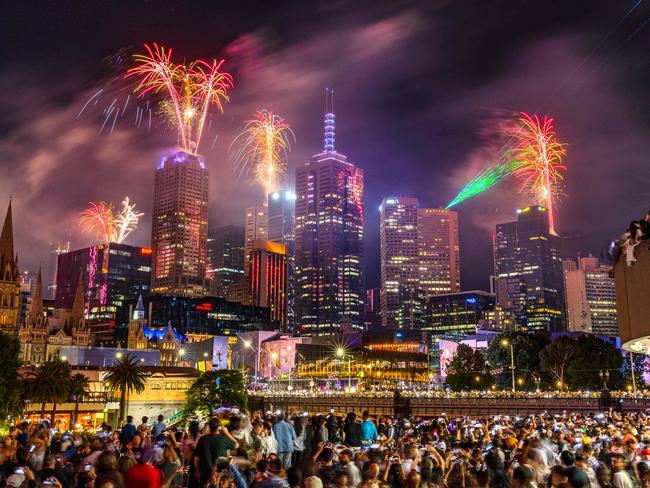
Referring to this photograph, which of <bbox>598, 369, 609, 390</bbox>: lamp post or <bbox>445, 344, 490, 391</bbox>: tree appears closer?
<bbox>598, 369, 609, 390</bbox>: lamp post

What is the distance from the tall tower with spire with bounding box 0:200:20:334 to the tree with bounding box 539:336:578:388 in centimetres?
10190

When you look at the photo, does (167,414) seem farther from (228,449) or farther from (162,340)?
(162,340)

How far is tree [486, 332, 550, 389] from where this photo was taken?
339 ft

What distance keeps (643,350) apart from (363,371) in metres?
127

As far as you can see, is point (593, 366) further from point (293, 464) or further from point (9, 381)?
point (293, 464)

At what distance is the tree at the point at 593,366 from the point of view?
92.3 meters

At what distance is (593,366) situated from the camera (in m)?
93.2

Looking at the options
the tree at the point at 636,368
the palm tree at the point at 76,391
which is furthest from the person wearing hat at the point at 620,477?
the tree at the point at 636,368

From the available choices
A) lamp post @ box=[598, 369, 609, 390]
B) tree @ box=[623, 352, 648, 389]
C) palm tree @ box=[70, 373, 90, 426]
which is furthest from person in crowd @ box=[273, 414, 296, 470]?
tree @ box=[623, 352, 648, 389]

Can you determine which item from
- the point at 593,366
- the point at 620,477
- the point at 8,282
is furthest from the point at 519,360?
the point at 8,282

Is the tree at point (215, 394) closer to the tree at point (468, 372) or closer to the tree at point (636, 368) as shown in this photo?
the tree at point (468, 372)

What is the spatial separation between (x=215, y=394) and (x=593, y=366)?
186ft

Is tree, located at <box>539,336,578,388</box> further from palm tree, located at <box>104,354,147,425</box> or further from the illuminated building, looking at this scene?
the illuminated building

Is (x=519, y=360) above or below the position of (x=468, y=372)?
above
